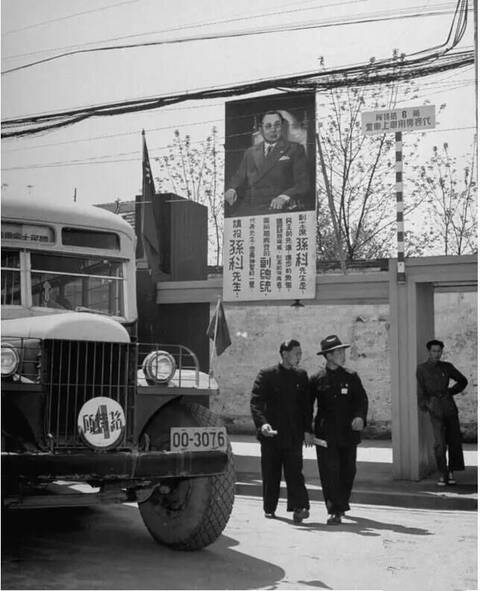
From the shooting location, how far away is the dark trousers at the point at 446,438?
25.5ft

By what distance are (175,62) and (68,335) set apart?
2.30 metres

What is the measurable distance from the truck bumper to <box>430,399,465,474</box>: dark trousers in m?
3.38

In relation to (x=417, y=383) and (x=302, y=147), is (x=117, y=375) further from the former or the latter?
(x=302, y=147)

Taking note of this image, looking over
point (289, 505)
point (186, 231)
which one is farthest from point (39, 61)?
point (186, 231)

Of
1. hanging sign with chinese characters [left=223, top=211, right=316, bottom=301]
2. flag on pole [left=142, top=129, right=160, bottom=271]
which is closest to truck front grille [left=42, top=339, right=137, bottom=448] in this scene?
hanging sign with chinese characters [left=223, top=211, right=316, bottom=301]

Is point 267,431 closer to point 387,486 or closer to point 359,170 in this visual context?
point 387,486

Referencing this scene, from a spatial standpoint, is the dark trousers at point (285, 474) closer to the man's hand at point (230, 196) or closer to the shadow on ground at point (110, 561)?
the shadow on ground at point (110, 561)

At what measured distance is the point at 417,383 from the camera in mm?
8078

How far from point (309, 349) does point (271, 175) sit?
18.0ft

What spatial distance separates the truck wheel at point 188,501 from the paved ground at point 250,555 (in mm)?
104

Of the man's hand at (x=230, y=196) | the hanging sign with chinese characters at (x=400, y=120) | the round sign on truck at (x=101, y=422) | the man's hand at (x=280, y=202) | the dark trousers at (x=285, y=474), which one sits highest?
the hanging sign with chinese characters at (x=400, y=120)

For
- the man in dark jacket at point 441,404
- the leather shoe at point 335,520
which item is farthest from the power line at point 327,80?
the leather shoe at point 335,520

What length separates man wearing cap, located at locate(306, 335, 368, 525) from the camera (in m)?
6.42

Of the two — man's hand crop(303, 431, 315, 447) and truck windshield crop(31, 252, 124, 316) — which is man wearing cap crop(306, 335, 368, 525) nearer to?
man's hand crop(303, 431, 315, 447)
